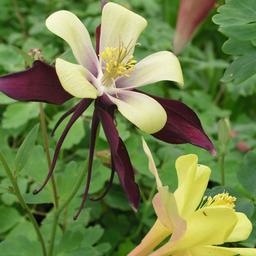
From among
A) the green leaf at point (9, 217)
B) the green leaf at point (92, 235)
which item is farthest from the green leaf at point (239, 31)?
the green leaf at point (9, 217)

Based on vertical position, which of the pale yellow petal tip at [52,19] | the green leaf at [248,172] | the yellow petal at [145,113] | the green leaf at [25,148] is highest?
the pale yellow petal tip at [52,19]

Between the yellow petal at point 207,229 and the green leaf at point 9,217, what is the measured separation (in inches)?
22.7

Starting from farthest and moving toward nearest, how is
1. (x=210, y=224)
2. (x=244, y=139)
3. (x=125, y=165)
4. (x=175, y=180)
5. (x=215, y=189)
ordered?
(x=244, y=139), (x=175, y=180), (x=215, y=189), (x=125, y=165), (x=210, y=224)

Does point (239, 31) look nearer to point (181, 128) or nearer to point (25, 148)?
point (181, 128)

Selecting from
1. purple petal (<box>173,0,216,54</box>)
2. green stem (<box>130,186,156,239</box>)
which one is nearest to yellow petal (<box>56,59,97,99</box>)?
purple petal (<box>173,0,216,54</box>)

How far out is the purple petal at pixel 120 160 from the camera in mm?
860

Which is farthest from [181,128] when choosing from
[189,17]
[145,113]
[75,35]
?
[189,17]

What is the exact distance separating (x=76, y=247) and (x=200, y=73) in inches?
52.5

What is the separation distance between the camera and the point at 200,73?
2350 millimetres

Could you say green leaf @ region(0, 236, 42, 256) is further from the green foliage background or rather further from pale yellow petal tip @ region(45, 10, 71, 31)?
pale yellow petal tip @ region(45, 10, 71, 31)

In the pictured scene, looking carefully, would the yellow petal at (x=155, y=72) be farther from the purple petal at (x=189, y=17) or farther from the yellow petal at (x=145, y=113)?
the purple petal at (x=189, y=17)

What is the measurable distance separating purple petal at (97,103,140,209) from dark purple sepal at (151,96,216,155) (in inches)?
2.1

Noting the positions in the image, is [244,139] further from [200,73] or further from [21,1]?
[21,1]

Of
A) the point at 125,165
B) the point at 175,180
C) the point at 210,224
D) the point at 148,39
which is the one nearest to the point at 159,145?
the point at 175,180
